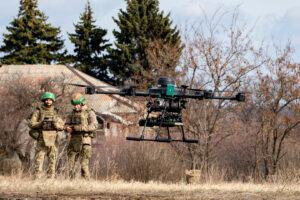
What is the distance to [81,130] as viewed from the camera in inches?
400

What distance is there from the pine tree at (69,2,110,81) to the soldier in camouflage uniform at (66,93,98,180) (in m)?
29.9

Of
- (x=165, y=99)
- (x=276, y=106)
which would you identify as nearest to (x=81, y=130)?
(x=165, y=99)

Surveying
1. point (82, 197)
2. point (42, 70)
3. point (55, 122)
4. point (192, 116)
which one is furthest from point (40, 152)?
point (42, 70)

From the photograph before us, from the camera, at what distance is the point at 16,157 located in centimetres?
1535

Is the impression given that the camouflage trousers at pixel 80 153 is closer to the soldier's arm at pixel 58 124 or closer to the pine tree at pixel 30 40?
the soldier's arm at pixel 58 124

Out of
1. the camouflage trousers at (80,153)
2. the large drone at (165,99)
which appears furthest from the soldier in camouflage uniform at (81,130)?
the large drone at (165,99)

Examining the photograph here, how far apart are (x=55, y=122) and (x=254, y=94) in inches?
382

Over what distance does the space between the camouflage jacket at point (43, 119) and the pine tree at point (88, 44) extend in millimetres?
29903

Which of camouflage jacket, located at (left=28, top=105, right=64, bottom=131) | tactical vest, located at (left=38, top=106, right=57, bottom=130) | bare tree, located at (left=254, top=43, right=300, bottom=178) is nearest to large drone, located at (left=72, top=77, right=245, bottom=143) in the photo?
camouflage jacket, located at (left=28, top=105, right=64, bottom=131)

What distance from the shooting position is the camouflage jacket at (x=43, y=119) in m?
10.1

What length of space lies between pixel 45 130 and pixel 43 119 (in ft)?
0.84

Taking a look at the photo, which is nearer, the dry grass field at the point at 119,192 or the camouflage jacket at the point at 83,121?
the dry grass field at the point at 119,192

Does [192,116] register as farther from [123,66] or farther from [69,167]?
[123,66]

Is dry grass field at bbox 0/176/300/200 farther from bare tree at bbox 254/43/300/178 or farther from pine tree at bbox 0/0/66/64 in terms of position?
pine tree at bbox 0/0/66/64
